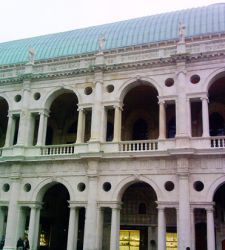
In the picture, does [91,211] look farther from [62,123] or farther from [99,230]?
[62,123]

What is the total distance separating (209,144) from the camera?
73.8ft

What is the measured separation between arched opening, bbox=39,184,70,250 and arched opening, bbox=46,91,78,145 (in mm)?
3877

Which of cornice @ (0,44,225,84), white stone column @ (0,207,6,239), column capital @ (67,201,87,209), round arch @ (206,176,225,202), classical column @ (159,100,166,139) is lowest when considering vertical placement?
white stone column @ (0,207,6,239)

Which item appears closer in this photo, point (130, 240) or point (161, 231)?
point (161, 231)

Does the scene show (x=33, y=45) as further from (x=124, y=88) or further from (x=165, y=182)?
(x=165, y=182)

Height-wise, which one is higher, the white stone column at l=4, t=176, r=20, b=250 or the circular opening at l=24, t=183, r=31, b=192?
the circular opening at l=24, t=183, r=31, b=192

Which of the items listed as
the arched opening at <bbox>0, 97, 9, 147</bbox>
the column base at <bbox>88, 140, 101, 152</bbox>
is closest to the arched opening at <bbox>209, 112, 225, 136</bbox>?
the column base at <bbox>88, 140, 101, 152</bbox>

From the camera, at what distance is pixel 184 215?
844 inches

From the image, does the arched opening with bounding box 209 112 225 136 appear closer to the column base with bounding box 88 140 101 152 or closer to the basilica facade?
the basilica facade

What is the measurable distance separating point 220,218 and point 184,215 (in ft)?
16.2

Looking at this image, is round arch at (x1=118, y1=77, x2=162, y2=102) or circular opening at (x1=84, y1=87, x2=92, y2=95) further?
circular opening at (x1=84, y1=87, x2=92, y2=95)

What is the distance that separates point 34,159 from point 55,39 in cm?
1436

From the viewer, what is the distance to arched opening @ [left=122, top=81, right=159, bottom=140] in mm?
28516

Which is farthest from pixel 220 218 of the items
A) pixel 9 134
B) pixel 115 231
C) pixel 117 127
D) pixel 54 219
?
pixel 9 134
